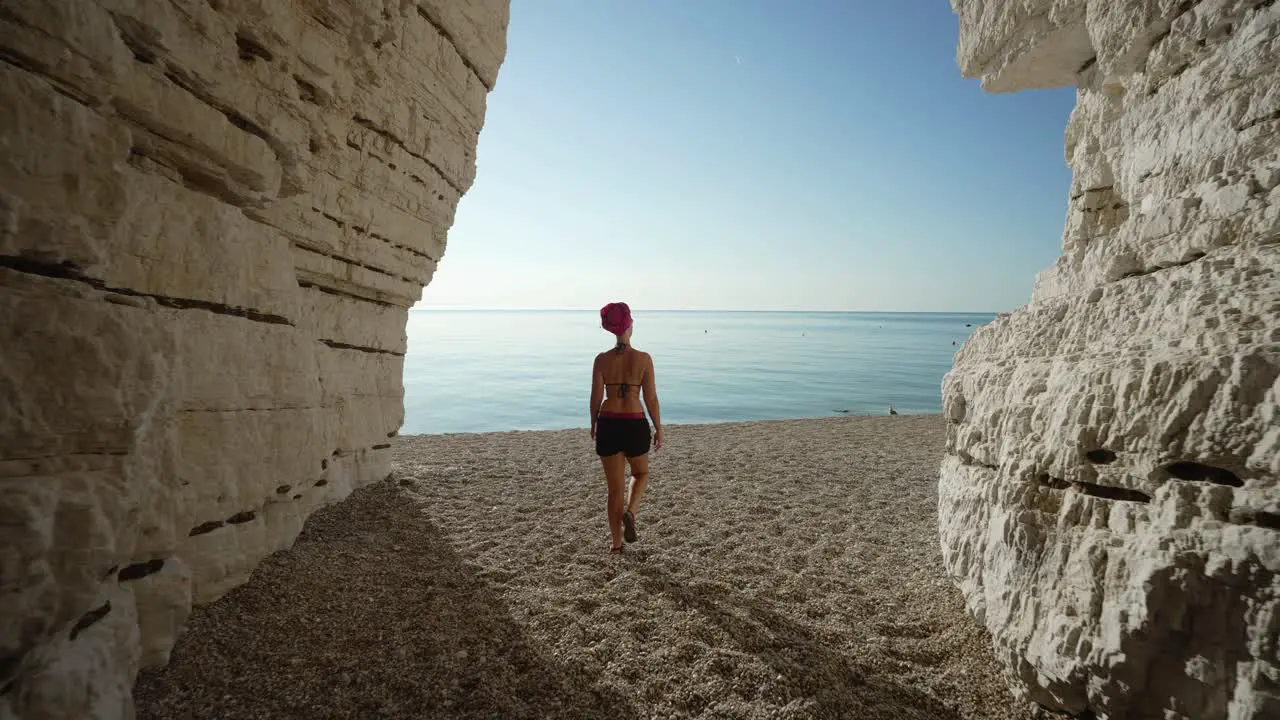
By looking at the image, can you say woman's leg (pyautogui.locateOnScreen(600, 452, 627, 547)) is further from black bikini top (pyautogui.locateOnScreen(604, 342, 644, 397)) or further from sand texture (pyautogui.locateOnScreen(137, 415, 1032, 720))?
black bikini top (pyautogui.locateOnScreen(604, 342, 644, 397))

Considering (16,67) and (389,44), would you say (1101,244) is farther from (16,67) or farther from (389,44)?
(389,44)

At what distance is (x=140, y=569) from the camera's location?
2502 mm

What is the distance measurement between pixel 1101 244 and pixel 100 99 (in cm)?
448

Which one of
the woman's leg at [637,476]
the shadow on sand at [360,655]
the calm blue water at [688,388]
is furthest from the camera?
the calm blue water at [688,388]

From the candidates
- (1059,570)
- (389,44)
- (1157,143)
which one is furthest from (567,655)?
(389,44)

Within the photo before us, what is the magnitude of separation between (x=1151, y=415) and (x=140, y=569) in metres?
4.22

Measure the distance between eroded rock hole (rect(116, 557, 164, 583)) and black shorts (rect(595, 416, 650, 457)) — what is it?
2490 millimetres

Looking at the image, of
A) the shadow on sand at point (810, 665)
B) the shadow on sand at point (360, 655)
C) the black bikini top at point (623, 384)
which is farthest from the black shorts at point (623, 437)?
the shadow on sand at point (360, 655)

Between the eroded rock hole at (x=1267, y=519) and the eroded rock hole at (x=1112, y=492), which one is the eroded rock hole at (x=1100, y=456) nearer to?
the eroded rock hole at (x=1112, y=492)

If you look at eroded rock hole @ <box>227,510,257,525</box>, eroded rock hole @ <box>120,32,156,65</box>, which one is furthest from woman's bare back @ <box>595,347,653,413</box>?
eroded rock hole @ <box>120,32,156,65</box>

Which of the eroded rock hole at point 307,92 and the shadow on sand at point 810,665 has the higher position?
the eroded rock hole at point 307,92

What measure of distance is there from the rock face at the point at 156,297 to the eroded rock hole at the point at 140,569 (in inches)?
1.3

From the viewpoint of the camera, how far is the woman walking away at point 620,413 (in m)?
4.10

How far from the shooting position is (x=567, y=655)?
9.16ft
